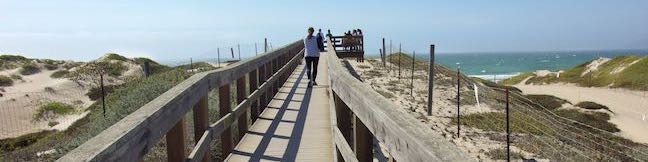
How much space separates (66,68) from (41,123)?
49.9ft

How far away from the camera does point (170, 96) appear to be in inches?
145

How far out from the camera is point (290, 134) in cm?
697

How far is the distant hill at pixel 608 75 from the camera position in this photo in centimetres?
3878

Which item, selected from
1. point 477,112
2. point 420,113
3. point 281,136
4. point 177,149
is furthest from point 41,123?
point 177,149

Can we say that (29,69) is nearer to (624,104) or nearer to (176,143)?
(624,104)

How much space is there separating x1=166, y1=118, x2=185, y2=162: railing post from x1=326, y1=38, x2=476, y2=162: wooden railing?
105 centimetres

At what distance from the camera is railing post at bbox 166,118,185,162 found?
3717mm

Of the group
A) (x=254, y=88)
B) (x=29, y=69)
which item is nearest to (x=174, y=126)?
(x=254, y=88)

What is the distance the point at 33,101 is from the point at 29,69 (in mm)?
9739

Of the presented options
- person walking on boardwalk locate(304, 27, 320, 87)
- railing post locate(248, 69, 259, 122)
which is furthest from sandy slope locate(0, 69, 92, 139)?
railing post locate(248, 69, 259, 122)

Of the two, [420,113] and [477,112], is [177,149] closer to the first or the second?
[420,113]

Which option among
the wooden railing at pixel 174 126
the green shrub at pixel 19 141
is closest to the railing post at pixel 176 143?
the wooden railing at pixel 174 126

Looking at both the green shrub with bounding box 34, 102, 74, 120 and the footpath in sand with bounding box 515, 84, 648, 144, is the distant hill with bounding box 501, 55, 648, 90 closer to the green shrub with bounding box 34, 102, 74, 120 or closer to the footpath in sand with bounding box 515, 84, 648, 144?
the footpath in sand with bounding box 515, 84, 648, 144

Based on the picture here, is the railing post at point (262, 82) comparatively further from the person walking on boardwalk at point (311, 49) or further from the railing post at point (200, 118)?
the railing post at point (200, 118)
